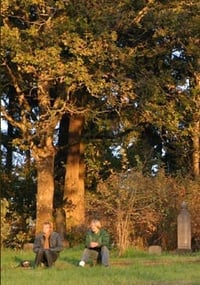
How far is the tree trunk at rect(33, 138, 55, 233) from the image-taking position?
1187 inches

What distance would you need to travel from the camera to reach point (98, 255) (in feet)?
64.2

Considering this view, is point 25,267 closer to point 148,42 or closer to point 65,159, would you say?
point 148,42

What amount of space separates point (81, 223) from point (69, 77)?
865cm

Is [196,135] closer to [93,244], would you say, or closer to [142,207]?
[142,207]

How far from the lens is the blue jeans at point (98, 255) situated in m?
19.3

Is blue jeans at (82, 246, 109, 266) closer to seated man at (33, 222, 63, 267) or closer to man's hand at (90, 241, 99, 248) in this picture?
man's hand at (90, 241, 99, 248)

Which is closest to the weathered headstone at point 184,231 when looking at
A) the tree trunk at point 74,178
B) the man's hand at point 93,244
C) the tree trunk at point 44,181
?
the tree trunk at point 44,181

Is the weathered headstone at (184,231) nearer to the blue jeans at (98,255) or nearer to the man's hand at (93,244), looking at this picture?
the blue jeans at (98,255)

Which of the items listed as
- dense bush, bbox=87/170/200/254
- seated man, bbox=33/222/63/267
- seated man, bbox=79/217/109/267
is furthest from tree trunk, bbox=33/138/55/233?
seated man, bbox=33/222/63/267

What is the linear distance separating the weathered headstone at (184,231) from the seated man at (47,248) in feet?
28.1

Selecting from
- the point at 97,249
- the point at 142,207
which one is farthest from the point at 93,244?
the point at 142,207

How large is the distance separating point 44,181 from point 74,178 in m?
3.81

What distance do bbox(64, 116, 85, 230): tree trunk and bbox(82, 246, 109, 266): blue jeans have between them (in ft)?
43.7

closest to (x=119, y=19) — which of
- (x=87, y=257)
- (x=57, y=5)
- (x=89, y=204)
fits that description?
(x=57, y=5)
